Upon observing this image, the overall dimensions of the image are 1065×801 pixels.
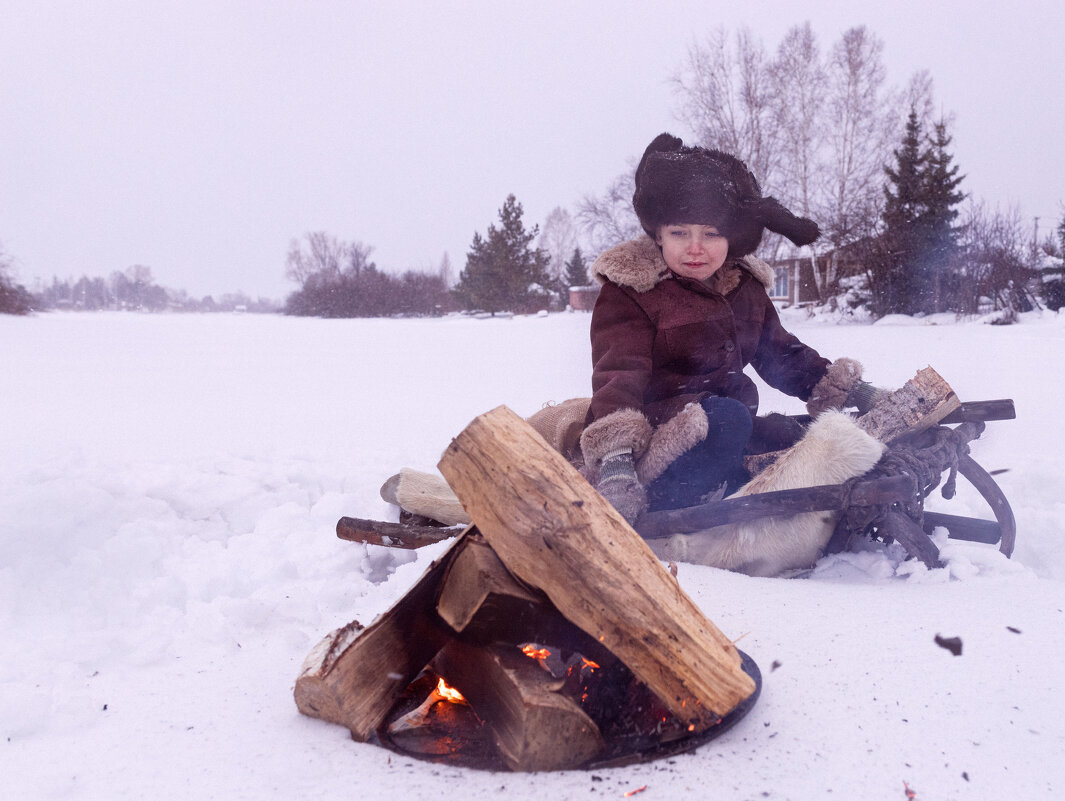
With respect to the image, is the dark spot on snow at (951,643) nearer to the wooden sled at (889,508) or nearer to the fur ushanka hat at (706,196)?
the wooden sled at (889,508)

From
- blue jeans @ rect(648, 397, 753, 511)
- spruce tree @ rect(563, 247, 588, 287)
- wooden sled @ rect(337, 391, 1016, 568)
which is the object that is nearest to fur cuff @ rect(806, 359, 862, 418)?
wooden sled @ rect(337, 391, 1016, 568)

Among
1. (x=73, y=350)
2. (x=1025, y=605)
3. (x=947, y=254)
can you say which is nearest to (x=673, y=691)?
(x=1025, y=605)

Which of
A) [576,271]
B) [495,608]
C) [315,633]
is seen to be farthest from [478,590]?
[576,271]

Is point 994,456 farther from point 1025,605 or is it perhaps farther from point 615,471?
point 615,471

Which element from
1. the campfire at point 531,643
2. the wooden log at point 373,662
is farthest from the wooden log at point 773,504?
the wooden log at point 373,662

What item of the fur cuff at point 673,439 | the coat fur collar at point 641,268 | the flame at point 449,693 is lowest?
the flame at point 449,693

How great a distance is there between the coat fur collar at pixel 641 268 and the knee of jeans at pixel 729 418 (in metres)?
0.52

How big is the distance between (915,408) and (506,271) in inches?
1300

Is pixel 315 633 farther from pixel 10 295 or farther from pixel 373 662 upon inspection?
pixel 10 295

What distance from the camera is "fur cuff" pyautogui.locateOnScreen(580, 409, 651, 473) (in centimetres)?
232

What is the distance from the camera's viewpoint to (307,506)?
3158 millimetres

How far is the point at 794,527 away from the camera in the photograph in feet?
7.41

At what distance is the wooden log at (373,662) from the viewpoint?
1431 millimetres

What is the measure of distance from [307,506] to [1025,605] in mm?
2693
